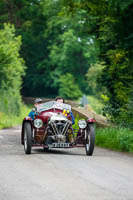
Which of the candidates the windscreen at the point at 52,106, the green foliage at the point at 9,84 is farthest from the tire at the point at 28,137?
the green foliage at the point at 9,84

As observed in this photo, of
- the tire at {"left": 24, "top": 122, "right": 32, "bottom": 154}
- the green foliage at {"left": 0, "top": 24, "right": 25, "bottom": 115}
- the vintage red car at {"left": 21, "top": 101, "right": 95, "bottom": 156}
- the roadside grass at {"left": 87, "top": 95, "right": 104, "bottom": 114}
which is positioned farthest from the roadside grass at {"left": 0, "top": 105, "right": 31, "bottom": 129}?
the tire at {"left": 24, "top": 122, "right": 32, "bottom": 154}

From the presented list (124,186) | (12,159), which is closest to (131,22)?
(12,159)

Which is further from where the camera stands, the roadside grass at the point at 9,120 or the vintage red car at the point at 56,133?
the roadside grass at the point at 9,120

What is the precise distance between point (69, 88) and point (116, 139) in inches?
2500

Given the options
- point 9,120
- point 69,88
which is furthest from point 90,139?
point 69,88

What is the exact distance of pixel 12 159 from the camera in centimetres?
1413

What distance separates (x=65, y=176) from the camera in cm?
1096

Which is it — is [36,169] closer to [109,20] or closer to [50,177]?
[50,177]

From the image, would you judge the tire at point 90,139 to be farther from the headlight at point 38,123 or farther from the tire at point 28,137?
the tire at point 28,137

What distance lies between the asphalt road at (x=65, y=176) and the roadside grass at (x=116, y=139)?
0.78m

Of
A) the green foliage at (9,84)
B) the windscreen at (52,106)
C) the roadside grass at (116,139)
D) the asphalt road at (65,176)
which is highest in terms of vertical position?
the green foliage at (9,84)

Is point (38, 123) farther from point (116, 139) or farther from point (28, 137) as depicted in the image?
point (116, 139)

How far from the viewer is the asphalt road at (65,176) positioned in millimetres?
8914

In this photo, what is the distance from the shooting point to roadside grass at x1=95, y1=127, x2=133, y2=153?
654 inches
